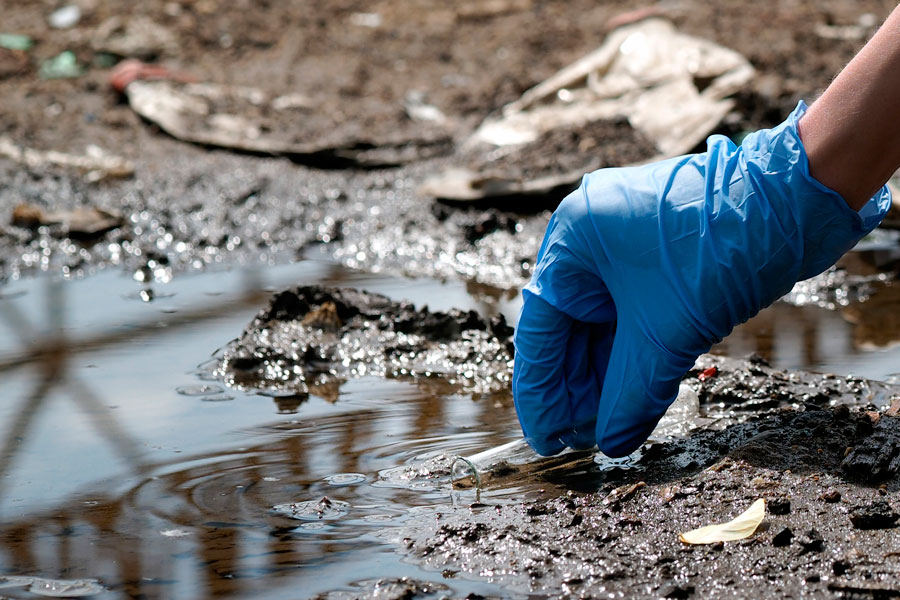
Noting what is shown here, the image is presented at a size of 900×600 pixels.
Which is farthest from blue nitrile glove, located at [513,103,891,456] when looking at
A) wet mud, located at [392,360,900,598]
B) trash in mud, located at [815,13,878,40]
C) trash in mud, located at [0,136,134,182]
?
trash in mud, located at [815,13,878,40]

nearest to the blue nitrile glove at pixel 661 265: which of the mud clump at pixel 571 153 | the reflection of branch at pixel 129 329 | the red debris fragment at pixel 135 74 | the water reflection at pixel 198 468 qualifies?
the water reflection at pixel 198 468

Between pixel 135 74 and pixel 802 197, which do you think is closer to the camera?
pixel 802 197

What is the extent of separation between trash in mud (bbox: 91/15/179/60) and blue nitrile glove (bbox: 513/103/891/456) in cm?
555

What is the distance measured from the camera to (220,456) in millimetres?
2404

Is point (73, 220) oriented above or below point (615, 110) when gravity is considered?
below

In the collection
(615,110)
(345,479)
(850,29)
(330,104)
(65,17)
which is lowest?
(345,479)

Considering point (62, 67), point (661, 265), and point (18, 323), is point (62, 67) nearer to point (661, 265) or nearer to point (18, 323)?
point (18, 323)

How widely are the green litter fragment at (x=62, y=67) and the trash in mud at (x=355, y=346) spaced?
4.39m

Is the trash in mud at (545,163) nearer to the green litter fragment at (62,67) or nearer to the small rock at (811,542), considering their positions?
the small rock at (811,542)

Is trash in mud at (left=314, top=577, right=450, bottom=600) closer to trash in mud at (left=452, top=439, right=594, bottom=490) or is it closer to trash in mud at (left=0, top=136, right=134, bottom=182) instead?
trash in mud at (left=452, top=439, right=594, bottom=490)

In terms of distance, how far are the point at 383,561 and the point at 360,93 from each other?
5.16 meters

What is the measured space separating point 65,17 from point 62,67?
97cm

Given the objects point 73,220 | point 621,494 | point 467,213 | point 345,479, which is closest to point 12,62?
point 73,220

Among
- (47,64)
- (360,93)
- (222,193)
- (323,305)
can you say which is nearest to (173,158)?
(222,193)
